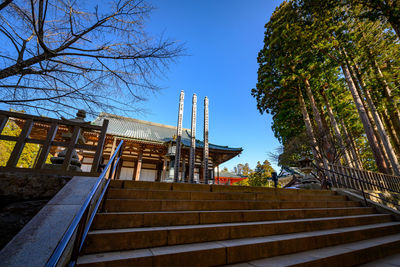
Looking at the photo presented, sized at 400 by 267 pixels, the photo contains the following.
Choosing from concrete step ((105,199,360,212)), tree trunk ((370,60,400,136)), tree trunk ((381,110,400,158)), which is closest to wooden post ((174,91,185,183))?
concrete step ((105,199,360,212))

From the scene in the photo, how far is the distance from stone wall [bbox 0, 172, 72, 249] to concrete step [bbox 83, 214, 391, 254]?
4.51 feet

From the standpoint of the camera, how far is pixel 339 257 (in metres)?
2.10

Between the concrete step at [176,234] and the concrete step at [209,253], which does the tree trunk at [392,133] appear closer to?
the concrete step at [176,234]

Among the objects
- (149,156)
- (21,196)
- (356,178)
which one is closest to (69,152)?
(21,196)

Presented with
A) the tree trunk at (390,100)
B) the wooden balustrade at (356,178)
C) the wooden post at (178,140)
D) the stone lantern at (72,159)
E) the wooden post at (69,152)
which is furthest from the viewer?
the tree trunk at (390,100)

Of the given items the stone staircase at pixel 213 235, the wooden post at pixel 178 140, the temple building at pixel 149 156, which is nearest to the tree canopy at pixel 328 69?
the temple building at pixel 149 156

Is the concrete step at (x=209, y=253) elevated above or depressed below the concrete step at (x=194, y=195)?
below

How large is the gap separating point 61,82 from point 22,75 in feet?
1.97

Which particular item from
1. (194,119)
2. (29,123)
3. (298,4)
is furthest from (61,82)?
(298,4)

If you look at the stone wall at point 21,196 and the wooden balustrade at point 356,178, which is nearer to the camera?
the stone wall at point 21,196

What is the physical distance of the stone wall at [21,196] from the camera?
2.17m

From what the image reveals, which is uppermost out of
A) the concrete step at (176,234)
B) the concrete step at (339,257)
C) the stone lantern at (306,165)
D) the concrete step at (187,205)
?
the stone lantern at (306,165)

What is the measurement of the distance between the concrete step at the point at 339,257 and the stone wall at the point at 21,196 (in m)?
2.99

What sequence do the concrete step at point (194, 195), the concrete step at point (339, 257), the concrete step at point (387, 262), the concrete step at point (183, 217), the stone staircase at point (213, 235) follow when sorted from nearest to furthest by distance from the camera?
the stone staircase at point (213, 235) < the concrete step at point (339, 257) < the concrete step at point (183, 217) < the concrete step at point (387, 262) < the concrete step at point (194, 195)
